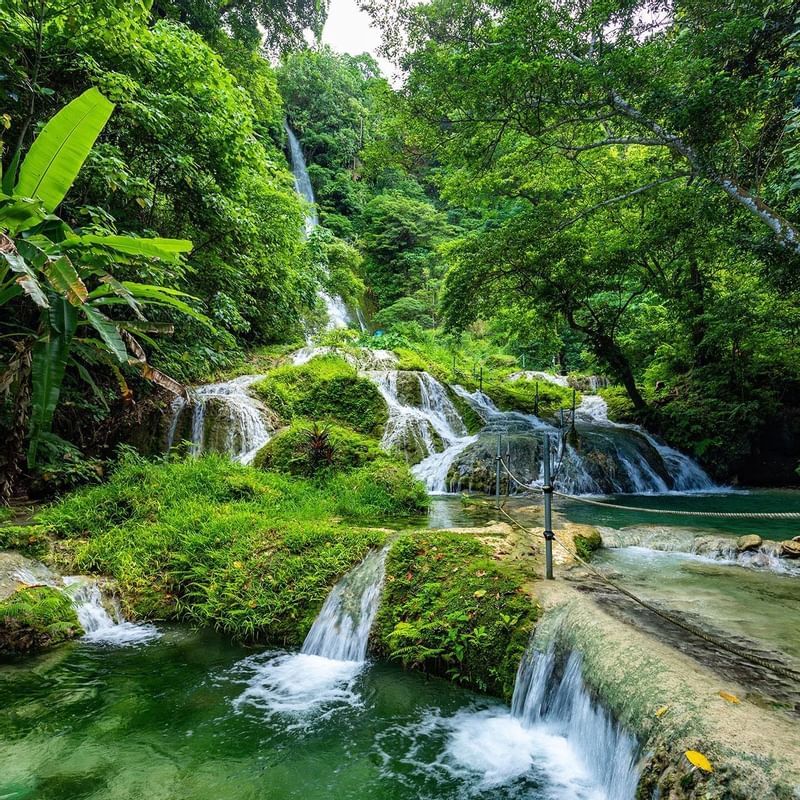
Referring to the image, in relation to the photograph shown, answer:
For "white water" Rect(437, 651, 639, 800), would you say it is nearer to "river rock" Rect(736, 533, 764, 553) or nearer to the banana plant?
"river rock" Rect(736, 533, 764, 553)

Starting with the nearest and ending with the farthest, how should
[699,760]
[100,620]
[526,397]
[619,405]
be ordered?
[699,760] → [100,620] → [526,397] → [619,405]

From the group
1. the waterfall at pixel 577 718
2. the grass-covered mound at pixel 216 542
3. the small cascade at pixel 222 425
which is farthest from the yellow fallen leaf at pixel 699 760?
the small cascade at pixel 222 425

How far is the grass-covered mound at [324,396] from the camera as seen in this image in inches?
468

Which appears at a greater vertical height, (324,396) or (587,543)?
(324,396)

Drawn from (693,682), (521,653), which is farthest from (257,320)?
(693,682)

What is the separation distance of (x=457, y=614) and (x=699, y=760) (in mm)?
2138

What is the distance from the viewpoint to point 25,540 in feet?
17.5

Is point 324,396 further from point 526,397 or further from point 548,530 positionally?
point 548,530

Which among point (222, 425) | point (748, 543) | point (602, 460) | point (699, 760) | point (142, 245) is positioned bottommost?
point (699, 760)

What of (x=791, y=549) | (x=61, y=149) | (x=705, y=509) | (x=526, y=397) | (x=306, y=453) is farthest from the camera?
(x=526, y=397)

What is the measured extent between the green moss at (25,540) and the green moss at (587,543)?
6.30 metres

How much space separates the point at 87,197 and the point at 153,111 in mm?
1736

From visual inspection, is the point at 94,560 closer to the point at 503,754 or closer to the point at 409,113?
the point at 503,754

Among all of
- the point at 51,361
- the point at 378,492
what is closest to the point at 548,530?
the point at 378,492
